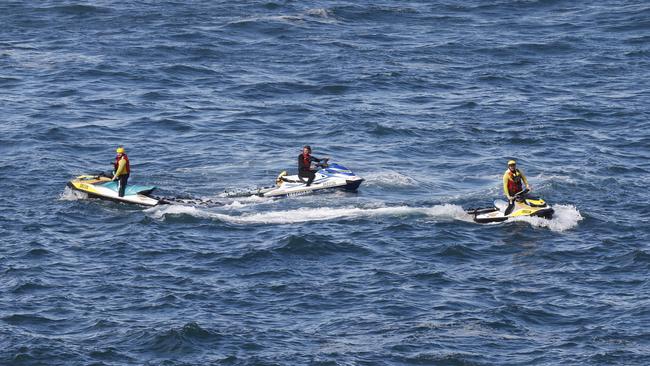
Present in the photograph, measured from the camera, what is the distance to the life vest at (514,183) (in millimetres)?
43844

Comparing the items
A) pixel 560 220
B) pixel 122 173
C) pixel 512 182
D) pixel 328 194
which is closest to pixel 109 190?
pixel 122 173

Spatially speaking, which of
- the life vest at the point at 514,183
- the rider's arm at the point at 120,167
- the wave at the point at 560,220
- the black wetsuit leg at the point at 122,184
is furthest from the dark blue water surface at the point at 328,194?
the life vest at the point at 514,183

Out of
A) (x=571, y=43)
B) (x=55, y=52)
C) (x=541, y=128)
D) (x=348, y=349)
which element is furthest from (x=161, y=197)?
(x=571, y=43)

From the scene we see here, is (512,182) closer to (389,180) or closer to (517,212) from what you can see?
(517,212)

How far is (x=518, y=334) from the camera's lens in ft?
113

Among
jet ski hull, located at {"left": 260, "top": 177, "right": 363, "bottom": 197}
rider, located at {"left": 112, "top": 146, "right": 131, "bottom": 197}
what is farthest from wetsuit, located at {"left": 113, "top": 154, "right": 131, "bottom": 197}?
jet ski hull, located at {"left": 260, "top": 177, "right": 363, "bottom": 197}

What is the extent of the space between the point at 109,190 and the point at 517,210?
14925 millimetres

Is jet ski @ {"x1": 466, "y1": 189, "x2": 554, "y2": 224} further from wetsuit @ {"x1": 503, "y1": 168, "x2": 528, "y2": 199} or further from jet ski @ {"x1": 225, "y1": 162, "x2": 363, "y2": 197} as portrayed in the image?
jet ski @ {"x1": 225, "y1": 162, "x2": 363, "y2": 197}

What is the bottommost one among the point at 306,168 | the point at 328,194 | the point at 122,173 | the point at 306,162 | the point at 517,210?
the point at 328,194

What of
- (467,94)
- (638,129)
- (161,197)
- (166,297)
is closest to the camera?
(166,297)

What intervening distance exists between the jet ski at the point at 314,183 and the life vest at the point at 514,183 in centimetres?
652

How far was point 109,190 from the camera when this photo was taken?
46.9 metres

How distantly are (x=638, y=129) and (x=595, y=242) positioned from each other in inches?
683

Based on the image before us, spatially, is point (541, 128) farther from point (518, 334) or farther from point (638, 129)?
point (518, 334)
